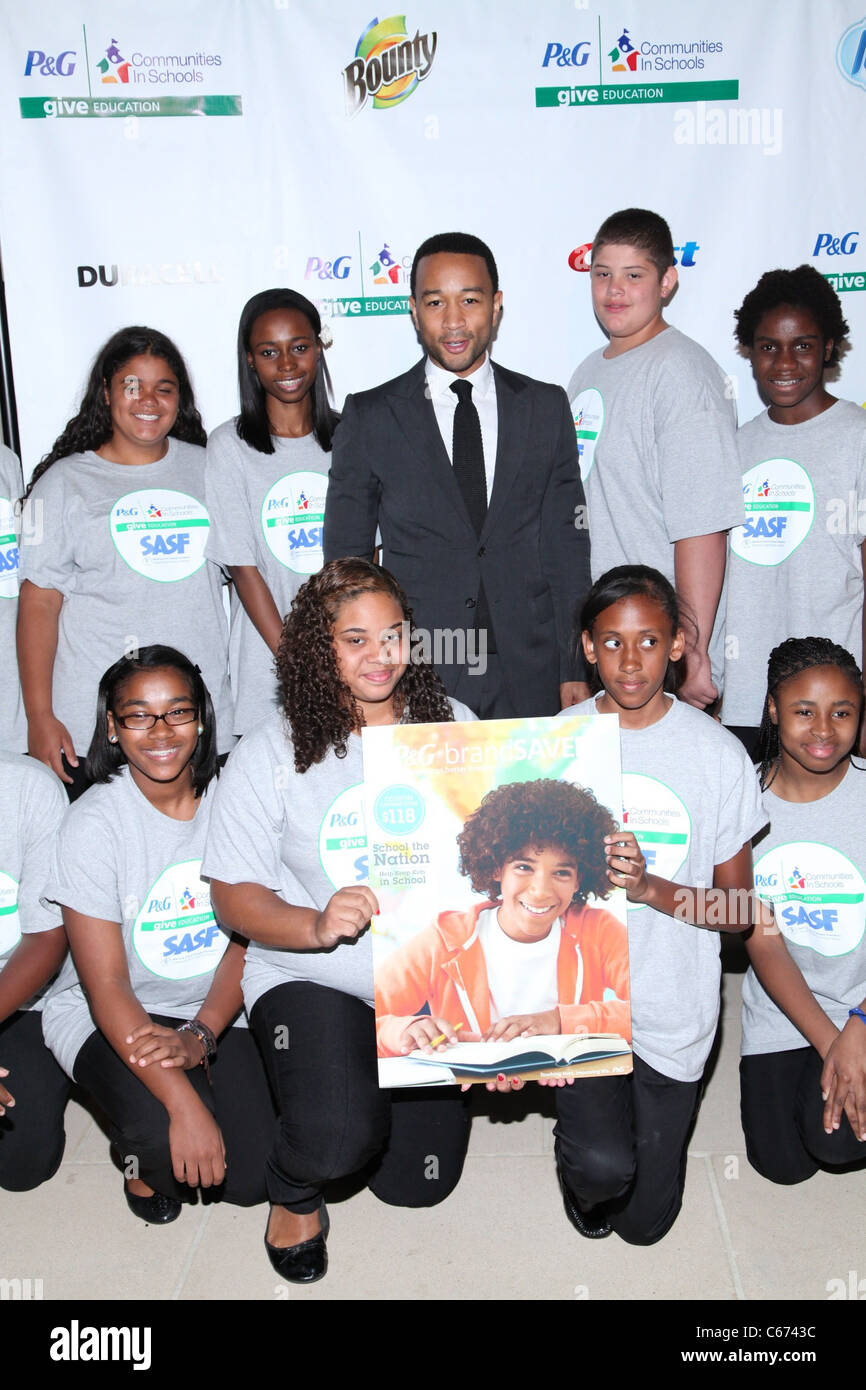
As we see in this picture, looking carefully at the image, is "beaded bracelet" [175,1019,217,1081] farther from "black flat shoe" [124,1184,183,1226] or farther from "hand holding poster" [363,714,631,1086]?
"hand holding poster" [363,714,631,1086]

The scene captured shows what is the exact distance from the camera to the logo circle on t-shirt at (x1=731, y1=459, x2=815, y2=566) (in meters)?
2.98

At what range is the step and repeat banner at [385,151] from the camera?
350 cm

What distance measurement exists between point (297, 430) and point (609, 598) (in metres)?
1.14

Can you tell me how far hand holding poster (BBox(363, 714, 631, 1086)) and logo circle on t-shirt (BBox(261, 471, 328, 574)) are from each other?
1095 mm

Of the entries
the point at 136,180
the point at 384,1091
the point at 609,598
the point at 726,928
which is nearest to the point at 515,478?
the point at 609,598

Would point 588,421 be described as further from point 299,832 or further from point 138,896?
point 138,896

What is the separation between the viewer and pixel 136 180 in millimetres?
3559

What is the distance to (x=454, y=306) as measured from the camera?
2.72m

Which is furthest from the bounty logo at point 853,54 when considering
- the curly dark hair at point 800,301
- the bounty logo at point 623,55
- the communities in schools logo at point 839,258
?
the curly dark hair at point 800,301

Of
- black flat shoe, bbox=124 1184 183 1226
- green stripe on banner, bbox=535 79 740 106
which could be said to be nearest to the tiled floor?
black flat shoe, bbox=124 1184 183 1226

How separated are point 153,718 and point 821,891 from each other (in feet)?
4.55

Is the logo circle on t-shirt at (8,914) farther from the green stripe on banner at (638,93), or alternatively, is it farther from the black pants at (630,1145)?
the green stripe on banner at (638,93)
